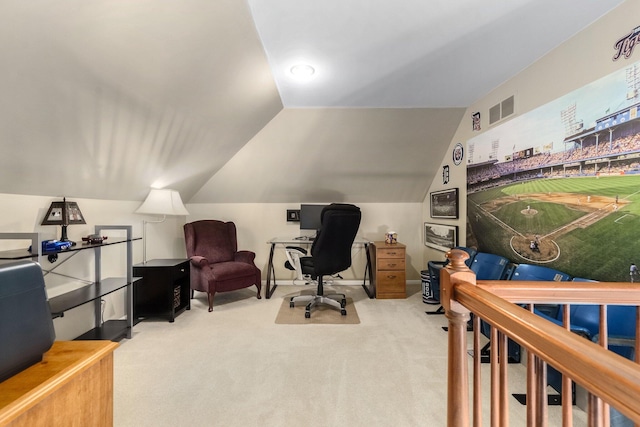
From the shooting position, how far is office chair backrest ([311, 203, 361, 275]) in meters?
3.01

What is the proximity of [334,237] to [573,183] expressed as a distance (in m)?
2.07

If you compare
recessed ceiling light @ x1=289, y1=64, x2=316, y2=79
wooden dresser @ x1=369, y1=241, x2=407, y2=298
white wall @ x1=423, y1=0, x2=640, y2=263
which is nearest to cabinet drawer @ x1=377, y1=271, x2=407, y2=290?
wooden dresser @ x1=369, y1=241, x2=407, y2=298

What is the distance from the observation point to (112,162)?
231 cm

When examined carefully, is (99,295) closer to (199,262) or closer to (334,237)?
(199,262)

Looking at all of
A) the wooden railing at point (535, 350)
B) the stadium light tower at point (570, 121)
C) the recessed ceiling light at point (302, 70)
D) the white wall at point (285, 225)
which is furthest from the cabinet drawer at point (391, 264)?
the wooden railing at point (535, 350)

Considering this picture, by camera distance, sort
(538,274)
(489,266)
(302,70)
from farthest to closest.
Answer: (489,266) → (302,70) → (538,274)

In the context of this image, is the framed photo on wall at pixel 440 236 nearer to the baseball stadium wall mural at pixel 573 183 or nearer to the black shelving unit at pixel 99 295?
the baseball stadium wall mural at pixel 573 183

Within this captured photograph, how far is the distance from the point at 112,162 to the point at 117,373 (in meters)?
1.67

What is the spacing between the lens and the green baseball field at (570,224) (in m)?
1.58

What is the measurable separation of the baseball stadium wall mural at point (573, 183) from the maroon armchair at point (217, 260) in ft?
9.47

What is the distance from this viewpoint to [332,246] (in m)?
3.16

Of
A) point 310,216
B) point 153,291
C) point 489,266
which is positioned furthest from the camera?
point 310,216

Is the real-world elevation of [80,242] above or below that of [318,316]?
above

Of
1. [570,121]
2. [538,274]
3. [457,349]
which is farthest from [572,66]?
[457,349]
